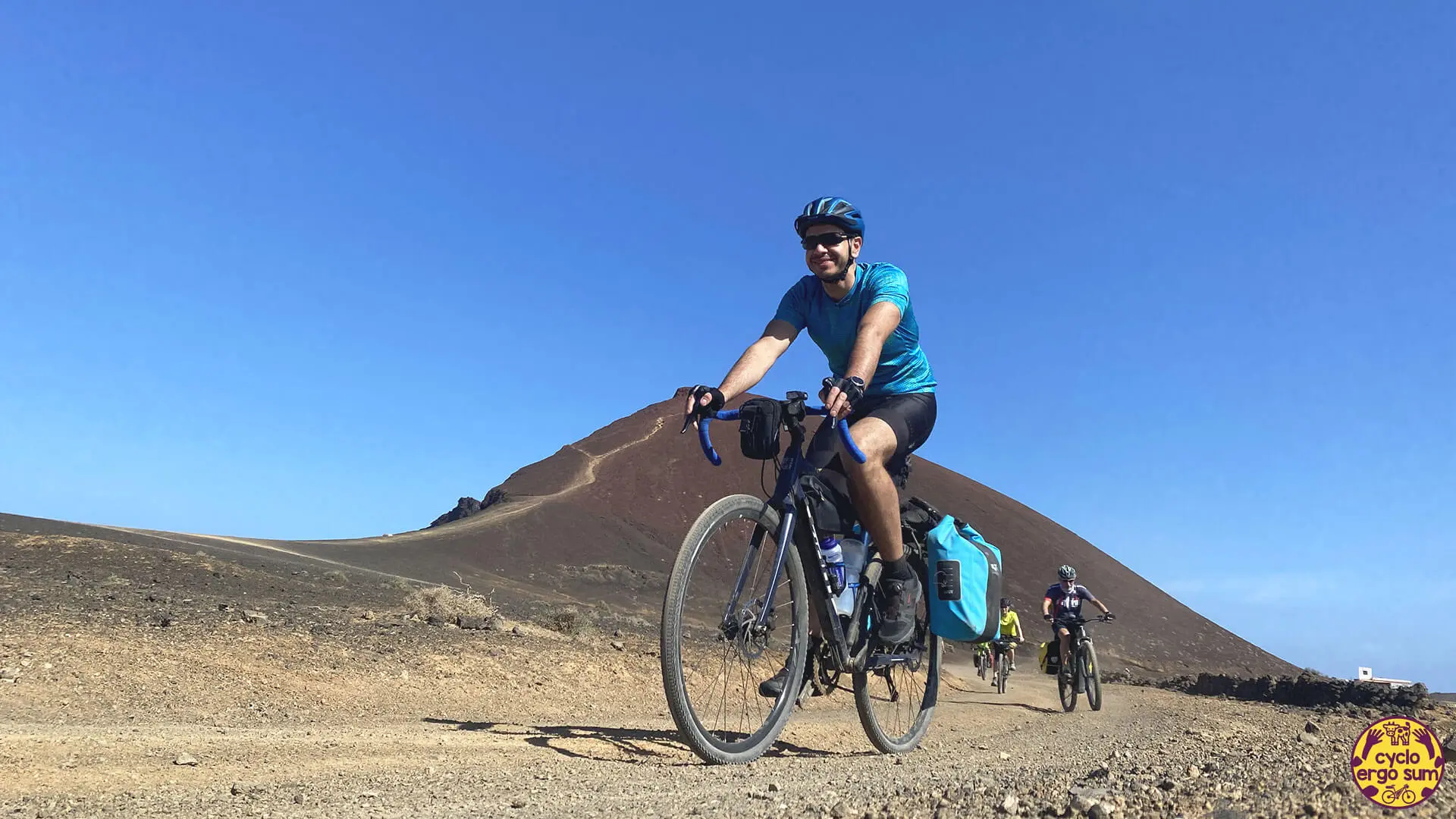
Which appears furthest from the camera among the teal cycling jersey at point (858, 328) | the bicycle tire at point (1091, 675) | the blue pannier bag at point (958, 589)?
the bicycle tire at point (1091, 675)

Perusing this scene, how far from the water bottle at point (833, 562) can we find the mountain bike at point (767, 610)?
2 cm

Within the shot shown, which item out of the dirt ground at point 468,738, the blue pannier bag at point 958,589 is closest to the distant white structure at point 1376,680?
the dirt ground at point 468,738

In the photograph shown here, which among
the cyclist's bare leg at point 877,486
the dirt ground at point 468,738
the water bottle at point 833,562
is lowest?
the dirt ground at point 468,738

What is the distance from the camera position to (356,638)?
8.15 meters

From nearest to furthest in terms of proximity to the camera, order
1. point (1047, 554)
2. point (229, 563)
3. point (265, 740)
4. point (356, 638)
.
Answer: point (265, 740) < point (356, 638) < point (229, 563) < point (1047, 554)

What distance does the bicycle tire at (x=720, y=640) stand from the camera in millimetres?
3426

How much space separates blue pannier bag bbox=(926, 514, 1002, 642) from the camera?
448cm

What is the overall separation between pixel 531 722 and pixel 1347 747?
4.38 meters

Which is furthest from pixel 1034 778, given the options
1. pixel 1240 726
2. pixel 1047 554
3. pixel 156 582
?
pixel 1047 554

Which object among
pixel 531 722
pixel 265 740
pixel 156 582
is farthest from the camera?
pixel 156 582

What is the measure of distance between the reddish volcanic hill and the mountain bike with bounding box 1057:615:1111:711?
59.4 ft

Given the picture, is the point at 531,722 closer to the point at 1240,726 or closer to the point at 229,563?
the point at 1240,726

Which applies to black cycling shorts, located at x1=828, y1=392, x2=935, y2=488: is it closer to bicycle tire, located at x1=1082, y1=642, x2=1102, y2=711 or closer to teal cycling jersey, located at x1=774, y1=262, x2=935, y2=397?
teal cycling jersey, located at x1=774, y1=262, x2=935, y2=397

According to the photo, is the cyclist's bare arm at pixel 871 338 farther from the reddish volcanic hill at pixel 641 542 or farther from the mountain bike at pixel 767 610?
the reddish volcanic hill at pixel 641 542
